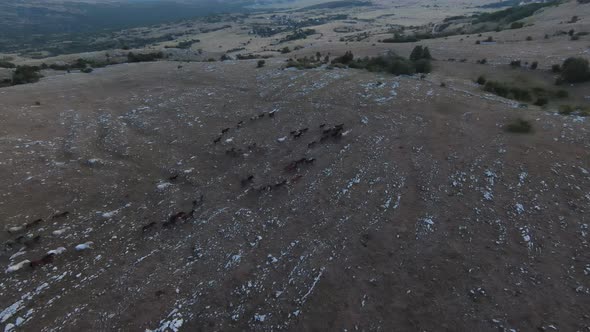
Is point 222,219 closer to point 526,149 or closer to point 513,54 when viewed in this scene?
point 526,149

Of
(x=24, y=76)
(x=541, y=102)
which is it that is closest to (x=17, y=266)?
(x=541, y=102)

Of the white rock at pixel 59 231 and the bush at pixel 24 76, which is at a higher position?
the bush at pixel 24 76

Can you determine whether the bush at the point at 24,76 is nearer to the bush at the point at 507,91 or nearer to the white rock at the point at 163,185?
the white rock at the point at 163,185

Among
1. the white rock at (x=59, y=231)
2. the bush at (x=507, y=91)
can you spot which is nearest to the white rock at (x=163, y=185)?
the white rock at (x=59, y=231)

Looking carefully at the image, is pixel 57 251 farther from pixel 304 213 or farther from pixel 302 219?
pixel 304 213

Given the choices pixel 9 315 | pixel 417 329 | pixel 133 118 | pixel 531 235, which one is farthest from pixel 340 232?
pixel 133 118

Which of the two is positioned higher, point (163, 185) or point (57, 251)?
point (163, 185)

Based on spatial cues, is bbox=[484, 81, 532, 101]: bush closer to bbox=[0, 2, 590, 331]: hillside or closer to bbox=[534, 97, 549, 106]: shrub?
bbox=[0, 2, 590, 331]: hillside
